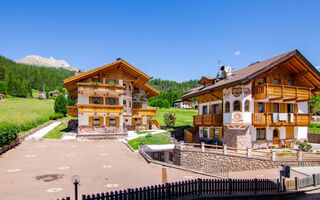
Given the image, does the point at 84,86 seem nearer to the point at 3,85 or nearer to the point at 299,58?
the point at 299,58

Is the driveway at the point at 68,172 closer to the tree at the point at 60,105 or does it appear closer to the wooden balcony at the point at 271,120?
the wooden balcony at the point at 271,120

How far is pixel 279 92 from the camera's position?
20328 millimetres

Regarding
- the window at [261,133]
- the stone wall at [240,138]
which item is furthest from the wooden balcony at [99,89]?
the window at [261,133]

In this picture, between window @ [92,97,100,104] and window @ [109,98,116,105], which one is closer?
window @ [92,97,100,104]

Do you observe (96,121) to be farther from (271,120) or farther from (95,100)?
(271,120)

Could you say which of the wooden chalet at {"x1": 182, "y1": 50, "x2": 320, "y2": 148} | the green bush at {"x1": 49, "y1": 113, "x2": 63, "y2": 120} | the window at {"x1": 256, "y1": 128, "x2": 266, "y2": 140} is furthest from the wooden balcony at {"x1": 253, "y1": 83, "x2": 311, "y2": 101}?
the green bush at {"x1": 49, "y1": 113, "x2": 63, "y2": 120}

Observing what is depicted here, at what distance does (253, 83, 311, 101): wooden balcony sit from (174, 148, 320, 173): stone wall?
615 cm

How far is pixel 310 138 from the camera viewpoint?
94.0ft

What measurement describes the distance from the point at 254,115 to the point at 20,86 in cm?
10742

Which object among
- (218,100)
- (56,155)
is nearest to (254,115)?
(218,100)

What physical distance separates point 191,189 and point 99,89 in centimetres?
2194

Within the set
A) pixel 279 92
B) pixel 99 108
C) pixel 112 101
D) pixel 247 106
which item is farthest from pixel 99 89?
pixel 279 92

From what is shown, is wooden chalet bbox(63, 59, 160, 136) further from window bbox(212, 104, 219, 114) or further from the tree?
the tree

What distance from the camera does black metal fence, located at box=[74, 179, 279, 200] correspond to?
741 cm
